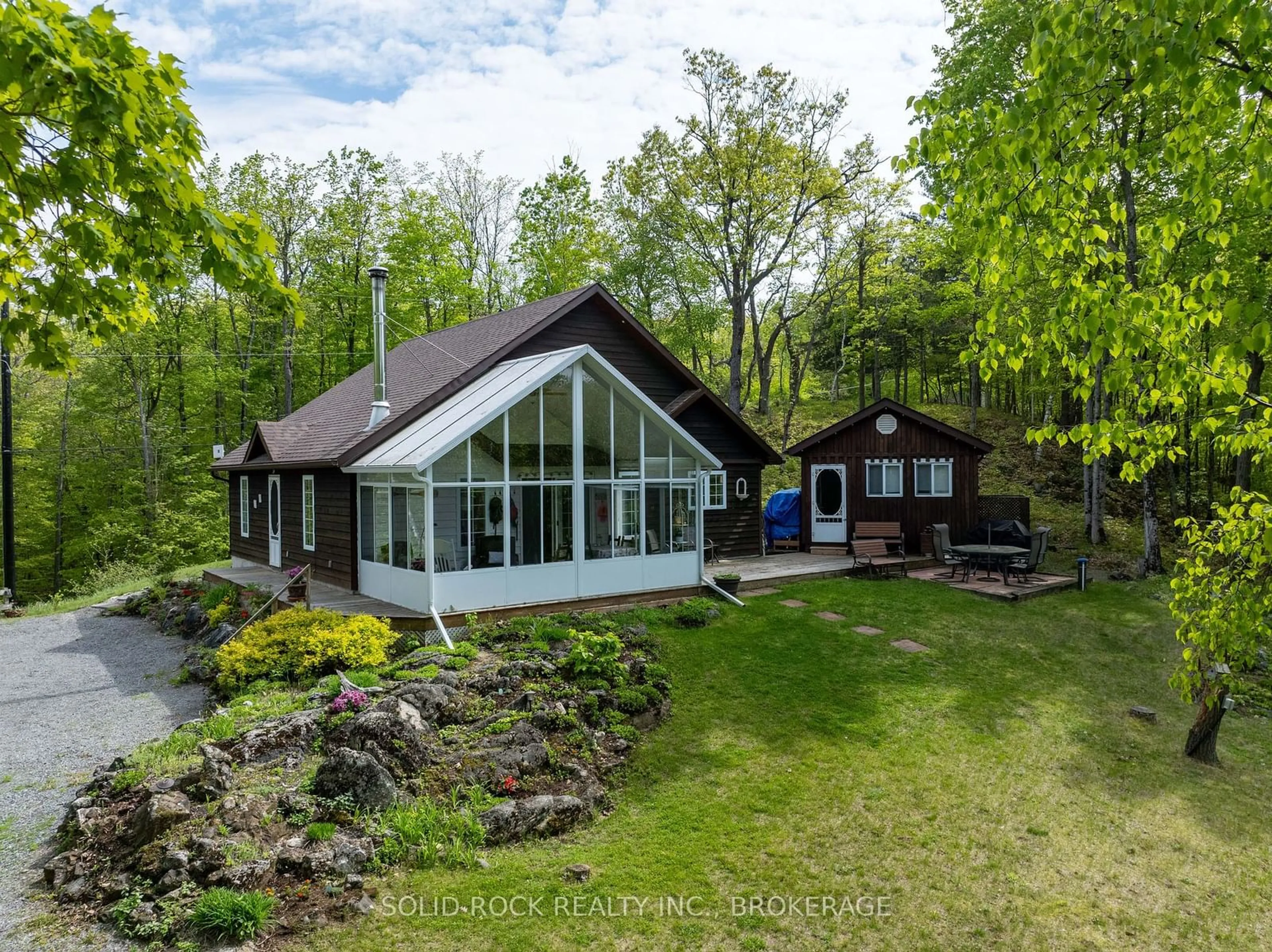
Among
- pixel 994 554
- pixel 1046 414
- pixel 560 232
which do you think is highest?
pixel 560 232

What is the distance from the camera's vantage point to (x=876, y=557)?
16.0 m

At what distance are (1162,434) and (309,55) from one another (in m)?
9.34

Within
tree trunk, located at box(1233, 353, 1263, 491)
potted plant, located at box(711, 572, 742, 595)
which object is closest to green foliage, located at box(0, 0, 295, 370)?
potted plant, located at box(711, 572, 742, 595)

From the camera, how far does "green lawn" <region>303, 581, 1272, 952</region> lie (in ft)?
15.4

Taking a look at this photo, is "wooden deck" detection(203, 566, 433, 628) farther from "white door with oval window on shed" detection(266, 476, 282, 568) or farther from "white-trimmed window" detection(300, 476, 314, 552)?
"white-trimmed window" detection(300, 476, 314, 552)

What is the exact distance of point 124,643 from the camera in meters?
12.4

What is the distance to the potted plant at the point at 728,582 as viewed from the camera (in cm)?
1288

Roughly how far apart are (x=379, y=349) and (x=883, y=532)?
1182 centimetres

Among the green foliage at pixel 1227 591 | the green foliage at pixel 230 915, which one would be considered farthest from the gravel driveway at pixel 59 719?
the green foliage at pixel 1227 591

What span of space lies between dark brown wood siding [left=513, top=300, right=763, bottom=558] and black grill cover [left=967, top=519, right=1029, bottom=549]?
491 cm

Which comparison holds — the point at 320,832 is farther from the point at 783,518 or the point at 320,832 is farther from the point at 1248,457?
the point at 1248,457

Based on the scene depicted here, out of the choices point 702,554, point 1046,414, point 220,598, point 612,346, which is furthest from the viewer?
point 1046,414

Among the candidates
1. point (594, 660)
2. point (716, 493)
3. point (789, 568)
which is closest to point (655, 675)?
point (594, 660)

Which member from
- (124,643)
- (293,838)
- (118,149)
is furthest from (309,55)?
(124,643)
